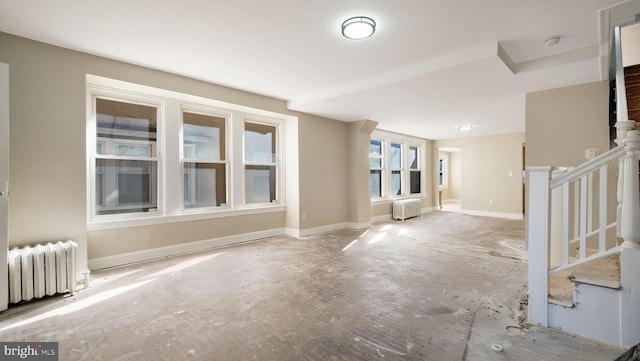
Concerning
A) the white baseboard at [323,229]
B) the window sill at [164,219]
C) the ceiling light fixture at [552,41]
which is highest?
the ceiling light fixture at [552,41]

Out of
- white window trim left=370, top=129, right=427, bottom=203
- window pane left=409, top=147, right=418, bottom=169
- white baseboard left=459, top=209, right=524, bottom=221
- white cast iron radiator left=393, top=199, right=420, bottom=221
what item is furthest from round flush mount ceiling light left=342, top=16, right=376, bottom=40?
white baseboard left=459, top=209, right=524, bottom=221

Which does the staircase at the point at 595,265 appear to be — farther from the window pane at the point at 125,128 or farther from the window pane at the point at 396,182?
the window pane at the point at 396,182

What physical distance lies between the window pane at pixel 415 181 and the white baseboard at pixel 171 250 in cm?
506

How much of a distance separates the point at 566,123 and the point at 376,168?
4.04 m

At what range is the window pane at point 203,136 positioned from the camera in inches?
172

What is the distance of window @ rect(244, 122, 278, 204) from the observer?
5109mm

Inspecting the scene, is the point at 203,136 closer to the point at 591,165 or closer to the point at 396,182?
the point at 591,165

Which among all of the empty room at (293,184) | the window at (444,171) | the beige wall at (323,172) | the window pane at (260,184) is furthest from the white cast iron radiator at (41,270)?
the window at (444,171)

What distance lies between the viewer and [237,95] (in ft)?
14.5

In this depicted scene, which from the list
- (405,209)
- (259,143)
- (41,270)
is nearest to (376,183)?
(405,209)

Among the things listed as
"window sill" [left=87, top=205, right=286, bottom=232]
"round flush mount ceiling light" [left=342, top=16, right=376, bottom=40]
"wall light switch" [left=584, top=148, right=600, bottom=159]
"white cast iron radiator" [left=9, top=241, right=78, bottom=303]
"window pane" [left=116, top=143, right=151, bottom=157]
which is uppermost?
"round flush mount ceiling light" [left=342, top=16, right=376, bottom=40]

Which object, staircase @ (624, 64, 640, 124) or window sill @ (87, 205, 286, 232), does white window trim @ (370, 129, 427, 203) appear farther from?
staircase @ (624, 64, 640, 124)

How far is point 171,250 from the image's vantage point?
13.3 ft

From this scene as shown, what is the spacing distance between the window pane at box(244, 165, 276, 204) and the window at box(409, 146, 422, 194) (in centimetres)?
480
